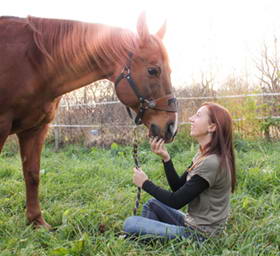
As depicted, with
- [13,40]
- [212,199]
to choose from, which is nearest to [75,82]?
[13,40]

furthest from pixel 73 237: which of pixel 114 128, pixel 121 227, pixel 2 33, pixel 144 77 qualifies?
pixel 114 128

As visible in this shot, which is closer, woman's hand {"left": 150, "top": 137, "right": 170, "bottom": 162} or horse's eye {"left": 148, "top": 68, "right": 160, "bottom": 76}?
woman's hand {"left": 150, "top": 137, "right": 170, "bottom": 162}

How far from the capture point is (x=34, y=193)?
3.07m

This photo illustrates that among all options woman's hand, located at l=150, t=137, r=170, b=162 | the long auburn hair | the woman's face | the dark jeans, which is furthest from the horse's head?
the dark jeans

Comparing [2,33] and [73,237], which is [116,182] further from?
[2,33]

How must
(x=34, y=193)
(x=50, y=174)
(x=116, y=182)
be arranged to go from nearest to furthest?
(x=34, y=193), (x=116, y=182), (x=50, y=174)

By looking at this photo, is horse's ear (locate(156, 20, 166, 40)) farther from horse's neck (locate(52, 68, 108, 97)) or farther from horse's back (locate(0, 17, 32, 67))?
horse's back (locate(0, 17, 32, 67))

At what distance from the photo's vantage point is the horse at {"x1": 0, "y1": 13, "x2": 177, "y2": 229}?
2432 mm

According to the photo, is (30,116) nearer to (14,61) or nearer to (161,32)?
(14,61)

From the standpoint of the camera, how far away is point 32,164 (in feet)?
10.1

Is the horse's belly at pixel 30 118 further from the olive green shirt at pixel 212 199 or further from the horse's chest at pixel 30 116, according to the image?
the olive green shirt at pixel 212 199

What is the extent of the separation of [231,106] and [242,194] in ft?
13.1

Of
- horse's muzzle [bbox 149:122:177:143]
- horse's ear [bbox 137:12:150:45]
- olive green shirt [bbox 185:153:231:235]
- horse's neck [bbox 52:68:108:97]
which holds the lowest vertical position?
olive green shirt [bbox 185:153:231:235]

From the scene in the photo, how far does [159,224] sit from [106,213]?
776 millimetres
